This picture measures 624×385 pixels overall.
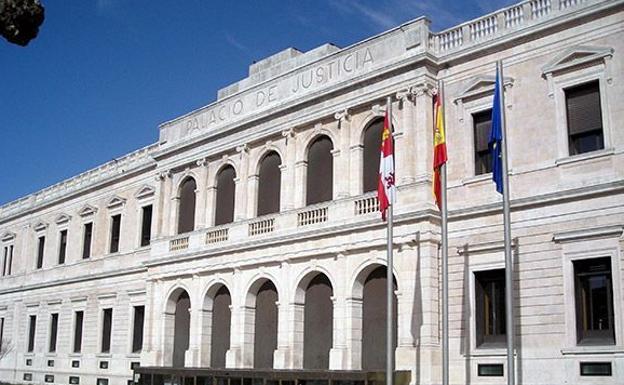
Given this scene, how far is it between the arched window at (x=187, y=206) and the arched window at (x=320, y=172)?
20.1 ft

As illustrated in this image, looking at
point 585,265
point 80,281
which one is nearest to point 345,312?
point 585,265

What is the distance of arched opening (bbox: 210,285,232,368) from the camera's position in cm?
2756

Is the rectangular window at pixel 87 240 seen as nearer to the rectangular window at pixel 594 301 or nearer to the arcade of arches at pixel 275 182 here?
the arcade of arches at pixel 275 182

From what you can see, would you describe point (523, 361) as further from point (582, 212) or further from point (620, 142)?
point (620, 142)

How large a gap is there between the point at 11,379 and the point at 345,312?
25077mm

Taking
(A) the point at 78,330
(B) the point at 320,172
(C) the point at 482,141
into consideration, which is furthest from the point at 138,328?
(C) the point at 482,141

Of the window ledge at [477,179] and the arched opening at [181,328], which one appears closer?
the window ledge at [477,179]

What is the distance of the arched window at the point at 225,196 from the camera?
28078mm

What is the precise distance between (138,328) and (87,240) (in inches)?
270

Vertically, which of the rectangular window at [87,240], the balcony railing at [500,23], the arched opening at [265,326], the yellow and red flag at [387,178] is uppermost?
the balcony railing at [500,23]

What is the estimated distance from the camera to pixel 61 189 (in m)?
40.8

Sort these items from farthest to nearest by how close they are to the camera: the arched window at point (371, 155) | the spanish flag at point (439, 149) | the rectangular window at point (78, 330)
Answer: the rectangular window at point (78, 330) → the arched window at point (371, 155) → the spanish flag at point (439, 149)

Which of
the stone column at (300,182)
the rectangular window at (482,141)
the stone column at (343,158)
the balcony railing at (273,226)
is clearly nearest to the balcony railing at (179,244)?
the balcony railing at (273,226)

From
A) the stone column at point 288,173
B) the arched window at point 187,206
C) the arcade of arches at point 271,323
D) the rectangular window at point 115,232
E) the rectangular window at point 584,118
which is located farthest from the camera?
the rectangular window at point 115,232
